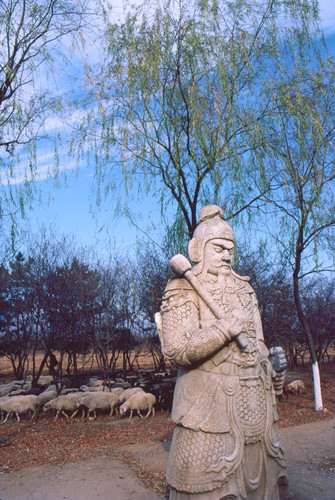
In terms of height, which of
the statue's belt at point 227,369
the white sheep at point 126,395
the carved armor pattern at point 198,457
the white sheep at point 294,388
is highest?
the statue's belt at point 227,369

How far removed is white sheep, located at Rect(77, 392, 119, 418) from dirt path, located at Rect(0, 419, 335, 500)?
2.93m

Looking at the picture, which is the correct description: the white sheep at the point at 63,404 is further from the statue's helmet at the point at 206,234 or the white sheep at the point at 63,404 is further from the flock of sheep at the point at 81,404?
the statue's helmet at the point at 206,234

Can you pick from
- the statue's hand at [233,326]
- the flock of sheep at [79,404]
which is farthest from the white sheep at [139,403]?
the statue's hand at [233,326]

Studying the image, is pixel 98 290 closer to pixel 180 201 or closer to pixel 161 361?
pixel 161 361

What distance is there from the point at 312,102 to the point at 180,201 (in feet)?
10.4

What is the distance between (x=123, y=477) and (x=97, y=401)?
15.3 feet

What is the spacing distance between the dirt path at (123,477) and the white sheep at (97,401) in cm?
293

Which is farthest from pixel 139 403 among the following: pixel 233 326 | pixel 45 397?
pixel 233 326

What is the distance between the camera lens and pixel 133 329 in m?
16.7

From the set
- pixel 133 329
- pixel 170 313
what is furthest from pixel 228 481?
pixel 133 329

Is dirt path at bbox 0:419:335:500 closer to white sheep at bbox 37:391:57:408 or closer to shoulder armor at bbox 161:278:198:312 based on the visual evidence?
shoulder armor at bbox 161:278:198:312

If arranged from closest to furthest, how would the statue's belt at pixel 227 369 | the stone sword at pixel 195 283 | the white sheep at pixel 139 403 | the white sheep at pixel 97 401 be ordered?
the statue's belt at pixel 227 369, the stone sword at pixel 195 283, the white sheep at pixel 139 403, the white sheep at pixel 97 401

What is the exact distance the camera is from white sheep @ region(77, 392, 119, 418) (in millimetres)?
10234

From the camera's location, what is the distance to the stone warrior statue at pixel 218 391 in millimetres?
3115
